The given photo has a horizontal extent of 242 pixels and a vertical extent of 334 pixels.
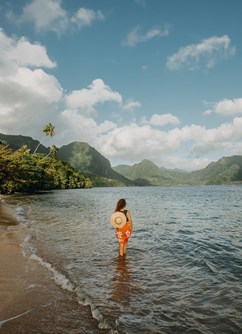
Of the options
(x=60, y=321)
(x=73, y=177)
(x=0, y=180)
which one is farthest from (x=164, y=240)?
(x=73, y=177)

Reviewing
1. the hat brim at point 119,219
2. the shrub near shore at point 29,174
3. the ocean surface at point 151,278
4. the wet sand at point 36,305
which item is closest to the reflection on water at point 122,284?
the ocean surface at point 151,278

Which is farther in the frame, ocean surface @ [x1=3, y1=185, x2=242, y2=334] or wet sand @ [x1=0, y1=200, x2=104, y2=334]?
ocean surface @ [x1=3, y1=185, x2=242, y2=334]

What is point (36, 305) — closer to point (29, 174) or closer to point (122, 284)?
point (122, 284)

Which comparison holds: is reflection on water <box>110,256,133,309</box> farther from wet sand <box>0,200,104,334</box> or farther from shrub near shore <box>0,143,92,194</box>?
shrub near shore <box>0,143,92,194</box>

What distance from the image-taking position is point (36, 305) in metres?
7.48

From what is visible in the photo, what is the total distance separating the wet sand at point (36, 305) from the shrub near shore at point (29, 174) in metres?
51.4

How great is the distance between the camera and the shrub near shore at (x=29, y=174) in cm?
6544

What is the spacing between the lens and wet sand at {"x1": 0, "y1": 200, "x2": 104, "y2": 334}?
252 inches

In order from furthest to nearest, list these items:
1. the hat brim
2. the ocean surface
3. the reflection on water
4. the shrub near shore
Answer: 1. the shrub near shore
2. the hat brim
3. the reflection on water
4. the ocean surface

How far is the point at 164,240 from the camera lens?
1838cm

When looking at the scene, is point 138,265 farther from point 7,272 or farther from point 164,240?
point 164,240

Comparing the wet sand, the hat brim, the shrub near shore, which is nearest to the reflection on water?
the wet sand

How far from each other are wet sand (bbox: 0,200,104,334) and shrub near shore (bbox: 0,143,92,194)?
2025 inches

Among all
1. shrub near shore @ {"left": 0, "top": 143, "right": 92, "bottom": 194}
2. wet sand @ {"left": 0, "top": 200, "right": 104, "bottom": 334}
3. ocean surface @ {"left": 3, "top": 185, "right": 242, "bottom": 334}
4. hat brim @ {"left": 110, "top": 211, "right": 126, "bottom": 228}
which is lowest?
ocean surface @ {"left": 3, "top": 185, "right": 242, "bottom": 334}
